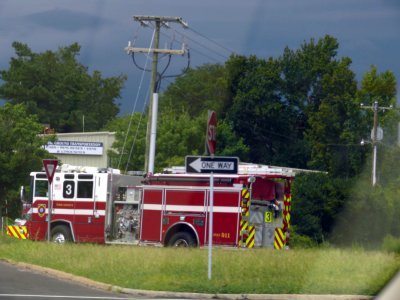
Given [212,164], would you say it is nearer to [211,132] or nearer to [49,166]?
[211,132]

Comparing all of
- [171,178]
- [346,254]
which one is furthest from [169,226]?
[346,254]

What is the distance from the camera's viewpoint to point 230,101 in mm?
54406

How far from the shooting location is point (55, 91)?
82250 mm

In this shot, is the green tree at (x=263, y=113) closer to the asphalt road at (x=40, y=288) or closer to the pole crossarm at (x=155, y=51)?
the pole crossarm at (x=155, y=51)

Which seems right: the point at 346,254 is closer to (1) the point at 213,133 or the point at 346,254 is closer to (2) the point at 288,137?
(1) the point at 213,133

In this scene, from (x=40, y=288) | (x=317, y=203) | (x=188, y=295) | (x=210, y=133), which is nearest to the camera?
(x=188, y=295)

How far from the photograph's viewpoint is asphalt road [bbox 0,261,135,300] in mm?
14797

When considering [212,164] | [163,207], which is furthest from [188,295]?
[163,207]

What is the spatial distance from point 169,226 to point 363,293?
11505mm

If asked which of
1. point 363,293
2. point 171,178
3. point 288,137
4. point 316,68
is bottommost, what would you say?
point 363,293

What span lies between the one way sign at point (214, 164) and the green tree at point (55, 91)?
6337cm

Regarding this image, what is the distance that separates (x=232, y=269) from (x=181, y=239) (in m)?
8.50

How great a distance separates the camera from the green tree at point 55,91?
80125mm

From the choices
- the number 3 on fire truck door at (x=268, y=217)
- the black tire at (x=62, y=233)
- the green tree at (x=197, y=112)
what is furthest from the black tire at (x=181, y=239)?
the green tree at (x=197, y=112)
